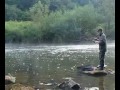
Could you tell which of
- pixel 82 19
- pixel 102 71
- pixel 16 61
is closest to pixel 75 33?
pixel 82 19

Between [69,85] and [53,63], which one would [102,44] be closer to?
[53,63]

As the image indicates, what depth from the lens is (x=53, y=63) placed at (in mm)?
3914

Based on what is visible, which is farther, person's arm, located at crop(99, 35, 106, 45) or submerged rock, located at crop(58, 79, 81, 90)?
person's arm, located at crop(99, 35, 106, 45)

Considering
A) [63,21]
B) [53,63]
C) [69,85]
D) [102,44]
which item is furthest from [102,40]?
[69,85]

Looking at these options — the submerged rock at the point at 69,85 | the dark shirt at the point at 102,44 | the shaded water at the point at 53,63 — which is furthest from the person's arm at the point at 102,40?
the submerged rock at the point at 69,85

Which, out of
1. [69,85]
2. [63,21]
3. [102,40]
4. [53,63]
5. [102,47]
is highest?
[63,21]

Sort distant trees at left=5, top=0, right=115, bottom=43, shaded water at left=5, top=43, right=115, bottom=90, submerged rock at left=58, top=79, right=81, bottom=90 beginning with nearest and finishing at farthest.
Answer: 1. distant trees at left=5, top=0, right=115, bottom=43
2. submerged rock at left=58, top=79, right=81, bottom=90
3. shaded water at left=5, top=43, right=115, bottom=90

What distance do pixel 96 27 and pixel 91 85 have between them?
0.75 m

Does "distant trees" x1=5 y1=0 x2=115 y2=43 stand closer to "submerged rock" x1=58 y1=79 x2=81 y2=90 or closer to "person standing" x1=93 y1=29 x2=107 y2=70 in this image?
"person standing" x1=93 y1=29 x2=107 y2=70

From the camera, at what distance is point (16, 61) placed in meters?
3.74

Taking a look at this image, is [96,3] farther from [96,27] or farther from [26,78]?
[26,78]

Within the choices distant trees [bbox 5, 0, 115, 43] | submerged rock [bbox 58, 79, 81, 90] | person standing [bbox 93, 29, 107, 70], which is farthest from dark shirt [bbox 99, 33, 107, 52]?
submerged rock [bbox 58, 79, 81, 90]

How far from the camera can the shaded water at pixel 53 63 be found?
10.9 feet

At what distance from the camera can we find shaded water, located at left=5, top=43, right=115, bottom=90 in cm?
332
